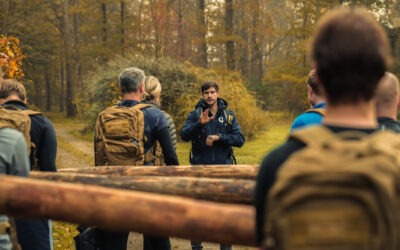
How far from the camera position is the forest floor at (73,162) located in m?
7.71

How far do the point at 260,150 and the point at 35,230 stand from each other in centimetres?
1549

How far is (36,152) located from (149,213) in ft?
8.31

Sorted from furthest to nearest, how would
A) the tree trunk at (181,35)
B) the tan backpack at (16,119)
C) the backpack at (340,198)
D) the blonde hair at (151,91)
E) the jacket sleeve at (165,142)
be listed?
1. the tree trunk at (181,35)
2. the blonde hair at (151,91)
3. the jacket sleeve at (165,142)
4. the tan backpack at (16,119)
5. the backpack at (340,198)

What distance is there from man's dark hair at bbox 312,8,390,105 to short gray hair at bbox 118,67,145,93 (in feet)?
12.0

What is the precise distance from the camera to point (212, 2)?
3538cm

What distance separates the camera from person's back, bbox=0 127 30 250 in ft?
12.4

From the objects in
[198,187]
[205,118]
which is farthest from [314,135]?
[205,118]

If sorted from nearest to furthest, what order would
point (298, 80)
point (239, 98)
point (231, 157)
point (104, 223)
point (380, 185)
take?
point (380, 185) < point (104, 223) < point (231, 157) < point (239, 98) < point (298, 80)

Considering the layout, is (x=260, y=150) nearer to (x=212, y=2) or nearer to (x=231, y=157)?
(x=231, y=157)

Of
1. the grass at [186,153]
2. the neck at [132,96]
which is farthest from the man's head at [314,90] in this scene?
the grass at [186,153]

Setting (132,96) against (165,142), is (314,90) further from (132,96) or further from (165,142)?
(132,96)

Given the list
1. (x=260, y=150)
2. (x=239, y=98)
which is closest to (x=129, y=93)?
(x=260, y=150)

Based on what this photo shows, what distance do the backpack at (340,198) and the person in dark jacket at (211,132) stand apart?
489 cm

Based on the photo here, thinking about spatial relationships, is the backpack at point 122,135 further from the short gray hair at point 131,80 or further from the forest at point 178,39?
the forest at point 178,39
